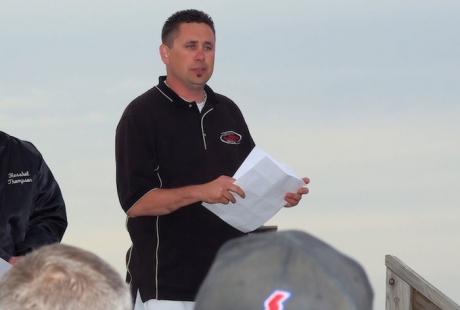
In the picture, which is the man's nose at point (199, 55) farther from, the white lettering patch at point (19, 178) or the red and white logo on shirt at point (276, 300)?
the red and white logo on shirt at point (276, 300)

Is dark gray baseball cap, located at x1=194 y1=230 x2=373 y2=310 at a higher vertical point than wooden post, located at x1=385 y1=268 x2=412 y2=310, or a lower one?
higher

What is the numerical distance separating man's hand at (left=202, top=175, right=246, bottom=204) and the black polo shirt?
0.38 m

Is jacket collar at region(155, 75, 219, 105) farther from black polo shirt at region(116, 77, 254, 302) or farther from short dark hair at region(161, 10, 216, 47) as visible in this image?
short dark hair at region(161, 10, 216, 47)

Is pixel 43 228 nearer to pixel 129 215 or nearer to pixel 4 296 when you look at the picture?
pixel 129 215

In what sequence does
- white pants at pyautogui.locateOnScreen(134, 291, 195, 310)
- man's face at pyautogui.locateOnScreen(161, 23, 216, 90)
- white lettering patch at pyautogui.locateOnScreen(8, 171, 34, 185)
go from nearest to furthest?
1. white pants at pyautogui.locateOnScreen(134, 291, 195, 310)
2. white lettering patch at pyautogui.locateOnScreen(8, 171, 34, 185)
3. man's face at pyautogui.locateOnScreen(161, 23, 216, 90)

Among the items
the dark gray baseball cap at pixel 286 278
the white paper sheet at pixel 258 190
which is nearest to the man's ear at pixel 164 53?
the white paper sheet at pixel 258 190

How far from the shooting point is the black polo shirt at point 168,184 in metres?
5.39

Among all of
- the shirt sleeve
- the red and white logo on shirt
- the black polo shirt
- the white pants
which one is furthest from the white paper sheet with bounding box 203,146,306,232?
the red and white logo on shirt

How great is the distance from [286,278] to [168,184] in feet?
12.5

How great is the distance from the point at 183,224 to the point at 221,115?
888 millimetres

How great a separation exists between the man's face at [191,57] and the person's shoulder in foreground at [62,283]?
152 inches

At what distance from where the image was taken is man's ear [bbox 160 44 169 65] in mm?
5789

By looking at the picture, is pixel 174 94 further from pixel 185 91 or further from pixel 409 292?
pixel 409 292

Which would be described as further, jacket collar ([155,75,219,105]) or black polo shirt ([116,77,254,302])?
jacket collar ([155,75,219,105])
